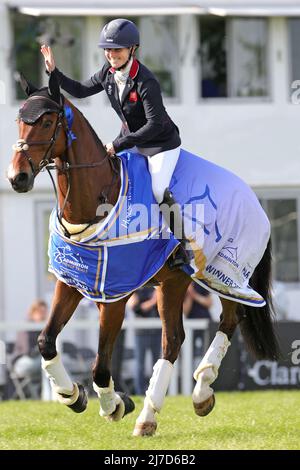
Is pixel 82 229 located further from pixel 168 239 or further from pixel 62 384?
pixel 62 384

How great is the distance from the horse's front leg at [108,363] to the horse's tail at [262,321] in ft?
4.44

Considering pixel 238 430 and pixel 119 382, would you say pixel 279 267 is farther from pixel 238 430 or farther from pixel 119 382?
pixel 238 430

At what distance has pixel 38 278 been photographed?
17.0 m

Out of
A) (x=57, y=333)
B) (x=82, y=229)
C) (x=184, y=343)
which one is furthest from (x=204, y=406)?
(x=184, y=343)

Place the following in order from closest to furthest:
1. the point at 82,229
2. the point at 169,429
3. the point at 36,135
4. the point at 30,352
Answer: the point at 36,135 → the point at 82,229 → the point at 169,429 → the point at 30,352

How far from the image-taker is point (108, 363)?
730 centimetres

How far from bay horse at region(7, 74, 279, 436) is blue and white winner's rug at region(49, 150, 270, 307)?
11 centimetres

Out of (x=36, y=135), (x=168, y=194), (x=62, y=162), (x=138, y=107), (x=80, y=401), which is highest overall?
(x=138, y=107)

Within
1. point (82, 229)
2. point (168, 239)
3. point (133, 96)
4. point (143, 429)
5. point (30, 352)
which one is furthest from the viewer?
point (30, 352)

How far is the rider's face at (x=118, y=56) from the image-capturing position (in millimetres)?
7035

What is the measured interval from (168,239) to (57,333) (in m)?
1.02

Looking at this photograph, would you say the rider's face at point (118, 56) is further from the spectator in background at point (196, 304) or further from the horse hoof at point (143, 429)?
the spectator in background at point (196, 304)

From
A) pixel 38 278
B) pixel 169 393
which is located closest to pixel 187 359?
pixel 169 393

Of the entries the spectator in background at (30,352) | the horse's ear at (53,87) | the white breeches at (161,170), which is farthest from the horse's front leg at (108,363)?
the spectator in background at (30,352)
